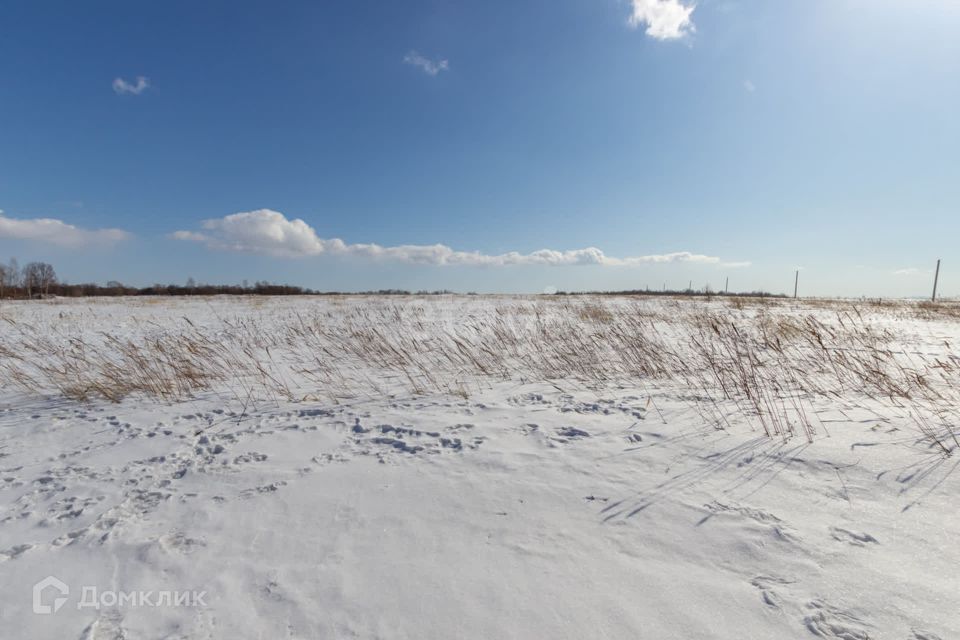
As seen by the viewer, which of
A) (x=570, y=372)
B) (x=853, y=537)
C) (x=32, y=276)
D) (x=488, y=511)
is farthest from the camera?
(x=32, y=276)

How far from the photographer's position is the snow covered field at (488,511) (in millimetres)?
1694

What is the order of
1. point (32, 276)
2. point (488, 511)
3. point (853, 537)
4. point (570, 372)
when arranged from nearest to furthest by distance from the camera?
point (853, 537)
point (488, 511)
point (570, 372)
point (32, 276)

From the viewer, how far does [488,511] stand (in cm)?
247

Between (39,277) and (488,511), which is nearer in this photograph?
(488,511)

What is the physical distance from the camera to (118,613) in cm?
176

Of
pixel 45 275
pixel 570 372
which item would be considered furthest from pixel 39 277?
pixel 570 372

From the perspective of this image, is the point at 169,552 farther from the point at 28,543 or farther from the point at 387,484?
the point at 387,484

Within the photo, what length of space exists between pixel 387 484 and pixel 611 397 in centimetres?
301

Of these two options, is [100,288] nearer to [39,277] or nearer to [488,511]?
[39,277]

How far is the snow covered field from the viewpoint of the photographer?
66.7 inches

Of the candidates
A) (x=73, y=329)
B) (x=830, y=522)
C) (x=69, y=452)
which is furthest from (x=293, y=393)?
(x=73, y=329)

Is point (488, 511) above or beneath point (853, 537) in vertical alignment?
beneath

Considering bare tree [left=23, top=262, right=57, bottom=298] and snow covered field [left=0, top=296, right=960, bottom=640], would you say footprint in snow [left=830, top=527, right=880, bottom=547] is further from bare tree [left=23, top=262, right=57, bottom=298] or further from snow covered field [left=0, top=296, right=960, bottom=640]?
bare tree [left=23, top=262, right=57, bottom=298]

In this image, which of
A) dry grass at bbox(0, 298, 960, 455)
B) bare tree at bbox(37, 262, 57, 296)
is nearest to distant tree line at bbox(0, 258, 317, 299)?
bare tree at bbox(37, 262, 57, 296)
